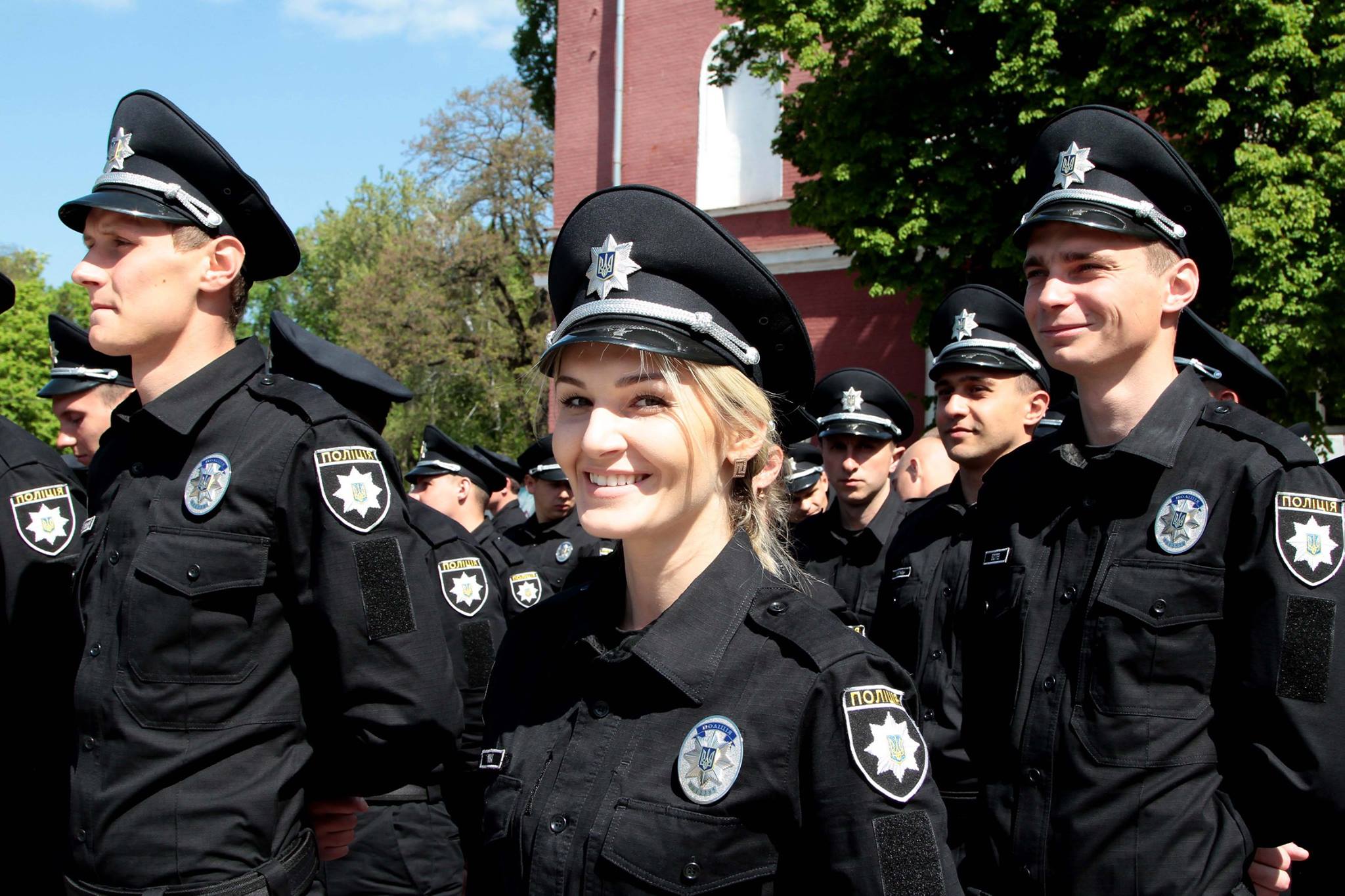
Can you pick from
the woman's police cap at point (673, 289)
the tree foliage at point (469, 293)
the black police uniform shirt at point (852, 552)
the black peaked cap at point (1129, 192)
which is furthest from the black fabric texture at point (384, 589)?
the tree foliage at point (469, 293)

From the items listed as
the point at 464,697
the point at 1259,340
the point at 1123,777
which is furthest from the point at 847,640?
the point at 1259,340

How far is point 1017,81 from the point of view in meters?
14.8

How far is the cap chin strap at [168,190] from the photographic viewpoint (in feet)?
11.2

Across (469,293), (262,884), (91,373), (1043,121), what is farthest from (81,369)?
(469,293)

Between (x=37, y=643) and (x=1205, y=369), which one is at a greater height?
(x=1205, y=369)

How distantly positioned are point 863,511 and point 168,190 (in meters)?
3.89

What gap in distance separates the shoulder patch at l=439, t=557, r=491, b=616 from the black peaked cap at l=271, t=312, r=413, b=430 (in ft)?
4.48

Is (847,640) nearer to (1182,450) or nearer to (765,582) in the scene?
(765,582)

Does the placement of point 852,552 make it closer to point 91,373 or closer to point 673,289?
point 91,373

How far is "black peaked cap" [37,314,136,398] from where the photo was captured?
6051mm

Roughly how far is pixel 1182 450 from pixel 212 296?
2681mm

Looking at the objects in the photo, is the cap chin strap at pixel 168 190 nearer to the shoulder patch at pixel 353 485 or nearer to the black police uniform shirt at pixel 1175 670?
the shoulder patch at pixel 353 485

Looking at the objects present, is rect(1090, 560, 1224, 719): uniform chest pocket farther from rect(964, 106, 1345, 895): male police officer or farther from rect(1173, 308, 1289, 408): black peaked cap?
rect(1173, 308, 1289, 408): black peaked cap

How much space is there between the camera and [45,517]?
13.6 feet
